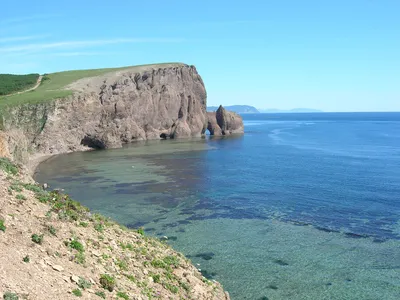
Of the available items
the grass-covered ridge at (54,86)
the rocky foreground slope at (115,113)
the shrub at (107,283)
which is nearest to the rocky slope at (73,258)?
the shrub at (107,283)

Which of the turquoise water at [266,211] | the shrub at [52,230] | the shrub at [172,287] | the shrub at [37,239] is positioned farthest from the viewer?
the turquoise water at [266,211]

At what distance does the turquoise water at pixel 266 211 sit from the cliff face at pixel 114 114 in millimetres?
8419

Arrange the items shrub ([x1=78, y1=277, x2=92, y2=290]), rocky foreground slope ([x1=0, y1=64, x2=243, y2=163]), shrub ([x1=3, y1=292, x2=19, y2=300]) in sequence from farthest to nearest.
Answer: rocky foreground slope ([x1=0, y1=64, x2=243, y2=163]) → shrub ([x1=78, y1=277, x2=92, y2=290]) → shrub ([x1=3, y1=292, x2=19, y2=300])

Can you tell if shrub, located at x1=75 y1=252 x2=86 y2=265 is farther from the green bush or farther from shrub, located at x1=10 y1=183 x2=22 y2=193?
shrub, located at x1=10 y1=183 x2=22 y2=193

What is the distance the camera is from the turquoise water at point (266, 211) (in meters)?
27.5

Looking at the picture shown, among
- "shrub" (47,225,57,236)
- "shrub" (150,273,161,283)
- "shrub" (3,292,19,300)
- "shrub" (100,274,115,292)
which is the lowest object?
"shrub" (150,273,161,283)

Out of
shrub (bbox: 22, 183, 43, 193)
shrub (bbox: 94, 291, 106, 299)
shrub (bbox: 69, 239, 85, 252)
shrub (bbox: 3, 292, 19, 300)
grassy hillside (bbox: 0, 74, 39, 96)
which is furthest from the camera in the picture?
grassy hillside (bbox: 0, 74, 39, 96)

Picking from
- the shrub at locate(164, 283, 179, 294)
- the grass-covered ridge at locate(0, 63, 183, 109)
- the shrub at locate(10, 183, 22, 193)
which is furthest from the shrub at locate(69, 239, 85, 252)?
the grass-covered ridge at locate(0, 63, 183, 109)

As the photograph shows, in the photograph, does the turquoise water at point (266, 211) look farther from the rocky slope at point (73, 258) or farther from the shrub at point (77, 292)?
the shrub at point (77, 292)

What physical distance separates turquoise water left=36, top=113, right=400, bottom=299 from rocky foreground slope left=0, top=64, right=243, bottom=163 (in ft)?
28.1

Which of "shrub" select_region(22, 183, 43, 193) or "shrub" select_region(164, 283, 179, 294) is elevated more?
"shrub" select_region(22, 183, 43, 193)

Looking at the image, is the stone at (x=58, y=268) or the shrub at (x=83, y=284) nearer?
the shrub at (x=83, y=284)

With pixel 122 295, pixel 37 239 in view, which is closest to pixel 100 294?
pixel 122 295

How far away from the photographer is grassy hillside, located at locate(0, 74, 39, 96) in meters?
106
